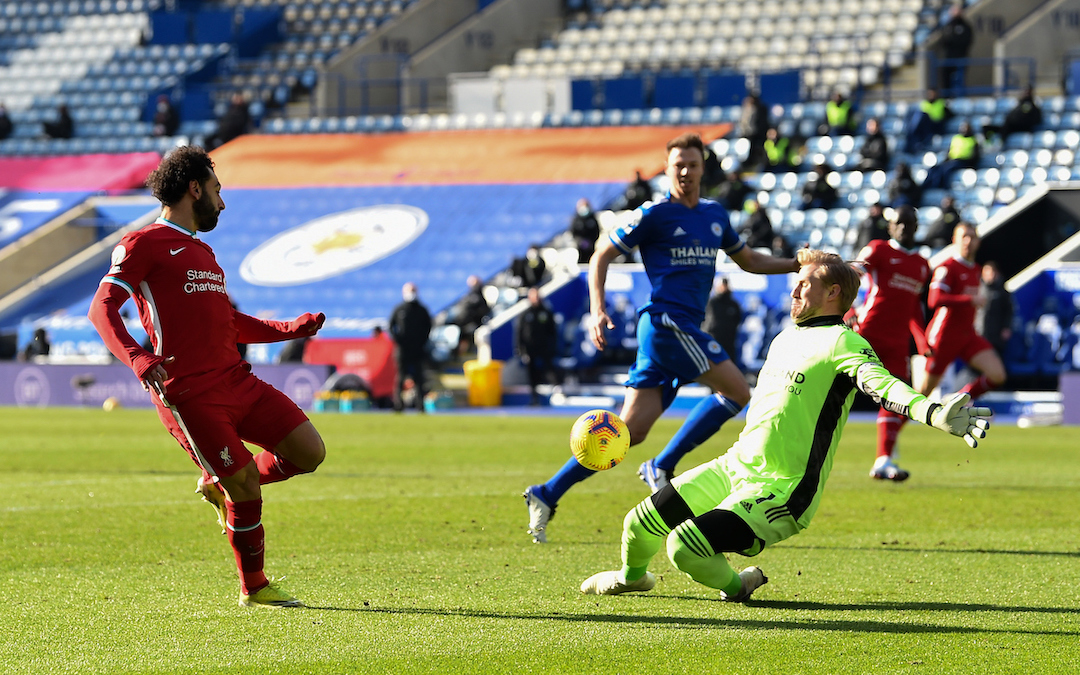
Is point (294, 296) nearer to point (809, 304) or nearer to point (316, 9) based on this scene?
point (316, 9)

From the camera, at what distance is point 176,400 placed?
6000 mm

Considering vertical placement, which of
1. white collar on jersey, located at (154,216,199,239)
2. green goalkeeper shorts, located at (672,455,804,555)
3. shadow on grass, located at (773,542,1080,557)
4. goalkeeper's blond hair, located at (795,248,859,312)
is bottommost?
shadow on grass, located at (773,542,1080,557)

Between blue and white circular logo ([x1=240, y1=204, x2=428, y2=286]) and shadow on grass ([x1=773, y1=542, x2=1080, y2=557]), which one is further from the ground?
shadow on grass ([x1=773, y1=542, x2=1080, y2=557])

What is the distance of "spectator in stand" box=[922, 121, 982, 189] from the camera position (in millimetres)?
25797

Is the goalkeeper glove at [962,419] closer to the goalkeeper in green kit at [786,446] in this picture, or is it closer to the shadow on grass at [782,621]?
the goalkeeper in green kit at [786,446]

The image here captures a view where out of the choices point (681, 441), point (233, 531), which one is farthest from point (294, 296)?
point (233, 531)

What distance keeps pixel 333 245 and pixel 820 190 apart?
10319mm

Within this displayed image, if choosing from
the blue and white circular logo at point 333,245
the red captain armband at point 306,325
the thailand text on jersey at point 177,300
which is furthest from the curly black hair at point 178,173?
the blue and white circular logo at point 333,245

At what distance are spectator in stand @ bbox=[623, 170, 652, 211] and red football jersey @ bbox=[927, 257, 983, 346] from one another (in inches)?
532

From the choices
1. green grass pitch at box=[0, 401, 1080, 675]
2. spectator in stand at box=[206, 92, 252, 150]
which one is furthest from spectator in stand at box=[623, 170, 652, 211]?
green grass pitch at box=[0, 401, 1080, 675]

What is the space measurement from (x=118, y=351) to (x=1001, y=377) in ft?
29.1

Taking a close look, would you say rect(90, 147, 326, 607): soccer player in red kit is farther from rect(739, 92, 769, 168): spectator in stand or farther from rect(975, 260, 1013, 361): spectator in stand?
rect(739, 92, 769, 168): spectator in stand

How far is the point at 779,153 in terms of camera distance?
27297 millimetres

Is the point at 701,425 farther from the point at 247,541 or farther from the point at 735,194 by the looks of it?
the point at 735,194
